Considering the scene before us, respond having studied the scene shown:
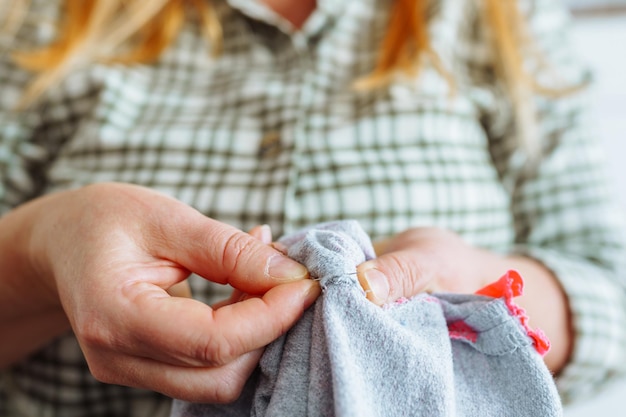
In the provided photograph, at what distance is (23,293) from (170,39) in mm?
→ 375

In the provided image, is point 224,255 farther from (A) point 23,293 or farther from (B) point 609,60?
(B) point 609,60

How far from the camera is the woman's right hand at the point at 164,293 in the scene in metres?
0.31

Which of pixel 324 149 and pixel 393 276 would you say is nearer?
pixel 393 276

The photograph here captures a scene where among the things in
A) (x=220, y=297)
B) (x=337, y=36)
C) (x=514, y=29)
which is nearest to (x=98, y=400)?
(x=220, y=297)

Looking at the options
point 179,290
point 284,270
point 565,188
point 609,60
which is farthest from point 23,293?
point 609,60

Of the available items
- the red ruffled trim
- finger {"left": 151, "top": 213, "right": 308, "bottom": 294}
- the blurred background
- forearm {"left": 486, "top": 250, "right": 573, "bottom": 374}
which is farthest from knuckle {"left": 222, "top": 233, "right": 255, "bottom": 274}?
the blurred background

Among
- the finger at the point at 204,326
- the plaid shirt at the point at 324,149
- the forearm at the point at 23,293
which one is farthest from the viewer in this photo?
the plaid shirt at the point at 324,149

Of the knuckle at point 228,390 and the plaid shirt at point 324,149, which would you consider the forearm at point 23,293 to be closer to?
the plaid shirt at point 324,149

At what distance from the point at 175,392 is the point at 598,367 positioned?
0.48 metres

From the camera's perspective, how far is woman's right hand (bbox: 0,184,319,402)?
31cm

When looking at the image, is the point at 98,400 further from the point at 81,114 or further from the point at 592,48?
the point at 592,48

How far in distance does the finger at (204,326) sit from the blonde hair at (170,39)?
369mm

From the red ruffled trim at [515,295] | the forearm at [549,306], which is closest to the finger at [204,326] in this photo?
the red ruffled trim at [515,295]

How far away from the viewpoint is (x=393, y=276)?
13.7 inches
